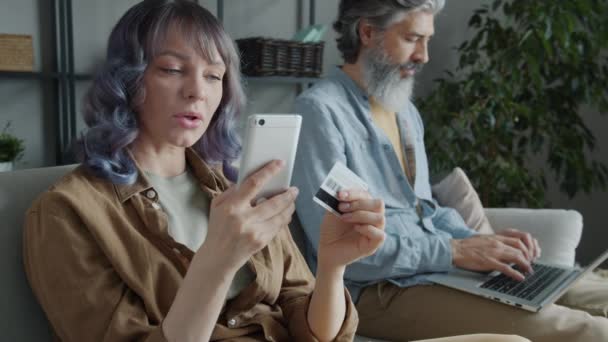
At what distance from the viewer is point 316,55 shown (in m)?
2.66

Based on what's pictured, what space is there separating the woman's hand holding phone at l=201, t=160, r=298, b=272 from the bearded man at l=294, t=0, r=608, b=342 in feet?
2.16

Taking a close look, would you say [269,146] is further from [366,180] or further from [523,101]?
[523,101]

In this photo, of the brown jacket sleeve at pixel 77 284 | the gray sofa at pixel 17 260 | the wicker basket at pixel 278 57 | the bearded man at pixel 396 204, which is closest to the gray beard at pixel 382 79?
the bearded man at pixel 396 204

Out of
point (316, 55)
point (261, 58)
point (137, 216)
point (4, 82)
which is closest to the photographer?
point (137, 216)

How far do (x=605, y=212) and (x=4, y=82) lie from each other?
2.79 meters

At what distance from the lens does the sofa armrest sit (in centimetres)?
196

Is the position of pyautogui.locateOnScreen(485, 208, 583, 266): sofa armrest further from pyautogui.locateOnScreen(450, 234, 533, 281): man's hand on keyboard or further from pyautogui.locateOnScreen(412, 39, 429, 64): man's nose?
pyautogui.locateOnScreen(412, 39, 429, 64): man's nose

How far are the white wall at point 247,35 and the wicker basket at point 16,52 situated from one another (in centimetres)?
14

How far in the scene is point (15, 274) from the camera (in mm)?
1015

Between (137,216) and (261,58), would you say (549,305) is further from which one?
(261,58)

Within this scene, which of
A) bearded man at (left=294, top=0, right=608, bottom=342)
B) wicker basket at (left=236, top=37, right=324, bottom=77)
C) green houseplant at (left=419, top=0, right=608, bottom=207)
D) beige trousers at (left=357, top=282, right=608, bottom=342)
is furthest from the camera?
green houseplant at (left=419, top=0, right=608, bottom=207)

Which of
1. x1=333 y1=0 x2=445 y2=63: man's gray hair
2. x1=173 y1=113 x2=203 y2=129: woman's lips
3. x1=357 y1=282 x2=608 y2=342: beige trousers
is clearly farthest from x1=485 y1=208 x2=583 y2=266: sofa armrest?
x1=173 y1=113 x2=203 y2=129: woman's lips

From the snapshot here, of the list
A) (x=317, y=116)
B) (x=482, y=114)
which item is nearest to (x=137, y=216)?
(x=317, y=116)

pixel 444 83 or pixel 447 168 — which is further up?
pixel 444 83
